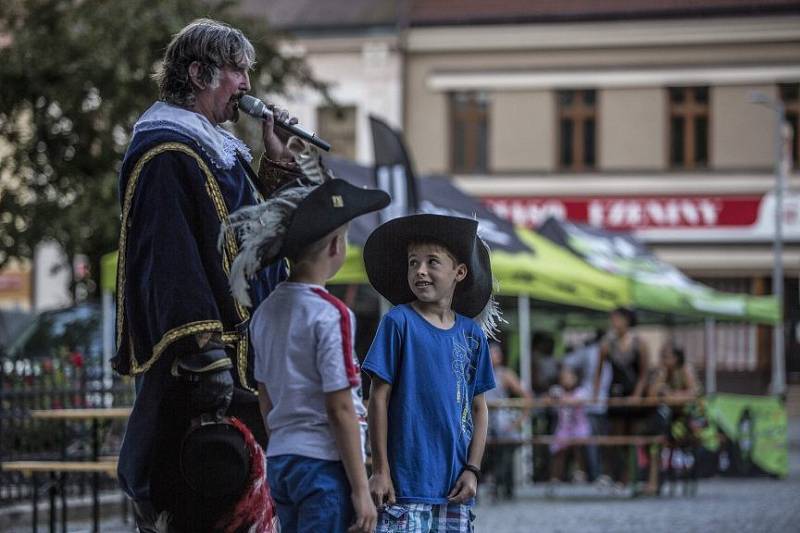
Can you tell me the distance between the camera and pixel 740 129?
3531 cm

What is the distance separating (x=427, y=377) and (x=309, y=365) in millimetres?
666

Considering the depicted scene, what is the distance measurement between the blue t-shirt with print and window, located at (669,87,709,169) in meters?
31.3

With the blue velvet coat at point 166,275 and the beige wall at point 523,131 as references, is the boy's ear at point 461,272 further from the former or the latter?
the beige wall at point 523,131

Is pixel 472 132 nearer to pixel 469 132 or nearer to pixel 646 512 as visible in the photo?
pixel 469 132

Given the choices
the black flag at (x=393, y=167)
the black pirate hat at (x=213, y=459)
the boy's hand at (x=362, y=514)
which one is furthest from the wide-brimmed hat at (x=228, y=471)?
the black flag at (x=393, y=167)

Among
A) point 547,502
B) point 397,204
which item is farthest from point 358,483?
point 547,502

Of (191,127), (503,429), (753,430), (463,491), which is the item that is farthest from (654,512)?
(191,127)

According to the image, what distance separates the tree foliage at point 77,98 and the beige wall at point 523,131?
1111 cm

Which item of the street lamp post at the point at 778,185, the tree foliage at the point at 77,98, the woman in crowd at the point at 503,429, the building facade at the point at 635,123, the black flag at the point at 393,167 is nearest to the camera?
the black flag at the point at 393,167

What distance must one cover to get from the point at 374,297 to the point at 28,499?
34.5 ft

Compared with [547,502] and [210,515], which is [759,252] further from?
[210,515]

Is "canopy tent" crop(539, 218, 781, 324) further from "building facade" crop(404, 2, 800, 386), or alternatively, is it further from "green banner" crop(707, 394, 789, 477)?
"building facade" crop(404, 2, 800, 386)

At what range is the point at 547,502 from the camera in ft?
52.2

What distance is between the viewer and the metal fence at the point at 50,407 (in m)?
11.5
